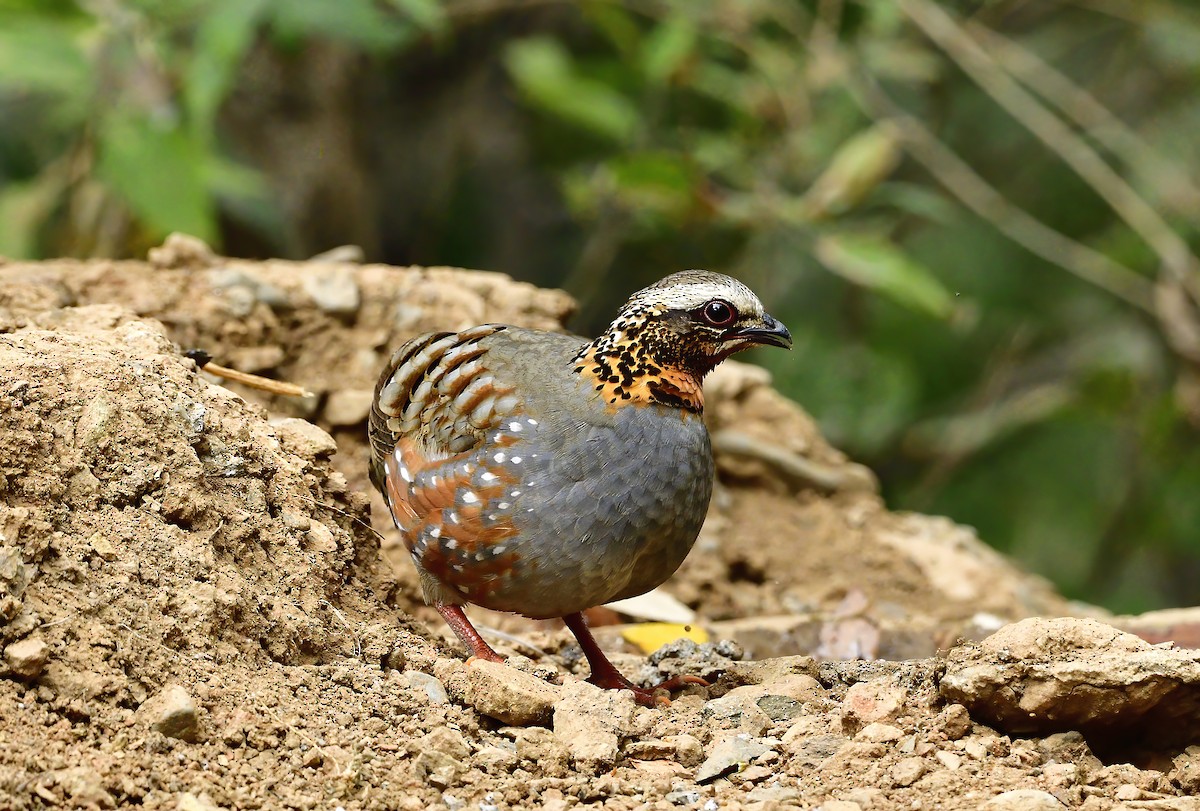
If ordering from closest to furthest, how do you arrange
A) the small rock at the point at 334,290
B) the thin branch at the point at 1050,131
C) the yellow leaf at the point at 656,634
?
the yellow leaf at the point at 656,634 < the small rock at the point at 334,290 < the thin branch at the point at 1050,131

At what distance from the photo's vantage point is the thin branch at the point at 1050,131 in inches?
336

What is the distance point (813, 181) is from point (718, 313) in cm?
662

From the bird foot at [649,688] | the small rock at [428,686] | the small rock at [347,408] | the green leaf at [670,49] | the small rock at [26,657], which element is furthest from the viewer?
the green leaf at [670,49]

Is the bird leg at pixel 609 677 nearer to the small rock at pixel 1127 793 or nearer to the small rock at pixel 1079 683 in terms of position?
the small rock at pixel 1079 683

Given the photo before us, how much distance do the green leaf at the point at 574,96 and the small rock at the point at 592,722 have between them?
584cm

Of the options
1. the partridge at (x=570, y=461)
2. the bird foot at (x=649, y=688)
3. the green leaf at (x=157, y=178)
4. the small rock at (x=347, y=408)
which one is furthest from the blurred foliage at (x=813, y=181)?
the bird foot at (x=649, y=688)

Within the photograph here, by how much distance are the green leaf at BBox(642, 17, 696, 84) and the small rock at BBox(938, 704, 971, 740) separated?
579 centimetres

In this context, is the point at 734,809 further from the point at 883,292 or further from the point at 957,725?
the point at 883,292

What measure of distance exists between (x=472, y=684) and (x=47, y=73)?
4044 millimetres

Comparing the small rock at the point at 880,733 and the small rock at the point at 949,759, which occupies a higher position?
the small rock at the point at 949,759

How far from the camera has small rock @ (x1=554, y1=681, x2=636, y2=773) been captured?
10.9 feet

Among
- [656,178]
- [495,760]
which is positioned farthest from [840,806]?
[656,178]

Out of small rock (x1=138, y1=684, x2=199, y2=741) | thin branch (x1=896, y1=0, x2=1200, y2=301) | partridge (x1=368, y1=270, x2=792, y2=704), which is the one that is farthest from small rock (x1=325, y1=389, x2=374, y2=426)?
thin branch (x1=896, y1=0, x2=1200, y2=301)

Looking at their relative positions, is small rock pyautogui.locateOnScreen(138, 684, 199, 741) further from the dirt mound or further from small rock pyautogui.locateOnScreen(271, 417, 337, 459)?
the dirt mound
